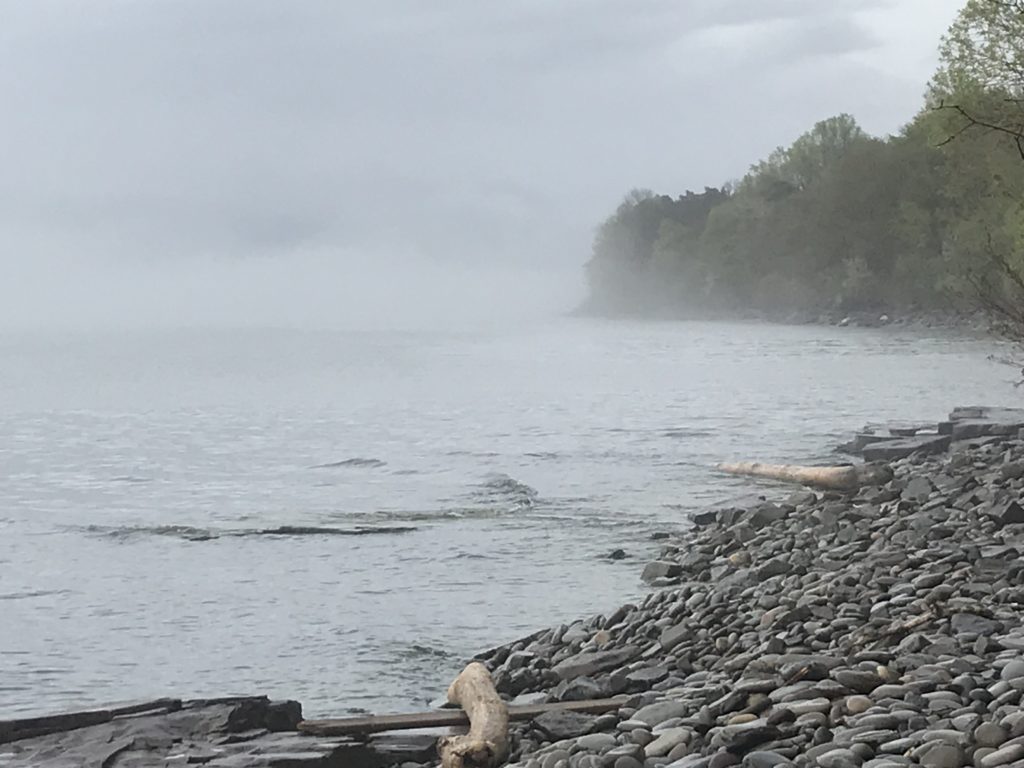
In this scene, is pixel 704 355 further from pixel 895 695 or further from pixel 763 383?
pixel 895 695

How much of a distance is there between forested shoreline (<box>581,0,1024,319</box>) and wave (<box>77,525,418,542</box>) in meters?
10.3

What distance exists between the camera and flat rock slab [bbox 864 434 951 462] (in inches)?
865

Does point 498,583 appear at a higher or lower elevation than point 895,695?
lower

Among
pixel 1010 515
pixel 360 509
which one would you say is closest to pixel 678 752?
pixel 1010 515

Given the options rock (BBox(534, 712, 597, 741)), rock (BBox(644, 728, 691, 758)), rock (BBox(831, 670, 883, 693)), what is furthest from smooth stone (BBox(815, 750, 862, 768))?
rock (BBox(534, 712, 597, 741))

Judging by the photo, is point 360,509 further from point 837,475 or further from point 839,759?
point 839,759

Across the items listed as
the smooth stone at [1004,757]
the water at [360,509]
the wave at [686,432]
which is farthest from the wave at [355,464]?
the smooth stone at [1004,757]

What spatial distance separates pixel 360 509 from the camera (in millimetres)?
22672

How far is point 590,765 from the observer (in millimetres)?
6797

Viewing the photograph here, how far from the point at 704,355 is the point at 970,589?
6560 cm

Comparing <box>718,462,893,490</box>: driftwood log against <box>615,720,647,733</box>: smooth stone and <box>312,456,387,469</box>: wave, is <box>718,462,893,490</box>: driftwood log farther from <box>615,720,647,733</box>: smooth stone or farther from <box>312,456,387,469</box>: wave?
<box>615,720,647,733</box>: smooth stone

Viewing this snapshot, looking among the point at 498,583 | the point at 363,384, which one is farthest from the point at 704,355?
the point at 498,583

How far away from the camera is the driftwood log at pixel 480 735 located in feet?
24.8

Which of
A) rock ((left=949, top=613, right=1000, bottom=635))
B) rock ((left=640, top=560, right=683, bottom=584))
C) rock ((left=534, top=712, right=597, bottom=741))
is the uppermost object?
rock ((left=949, top=613, right=1000, bottom=635))
